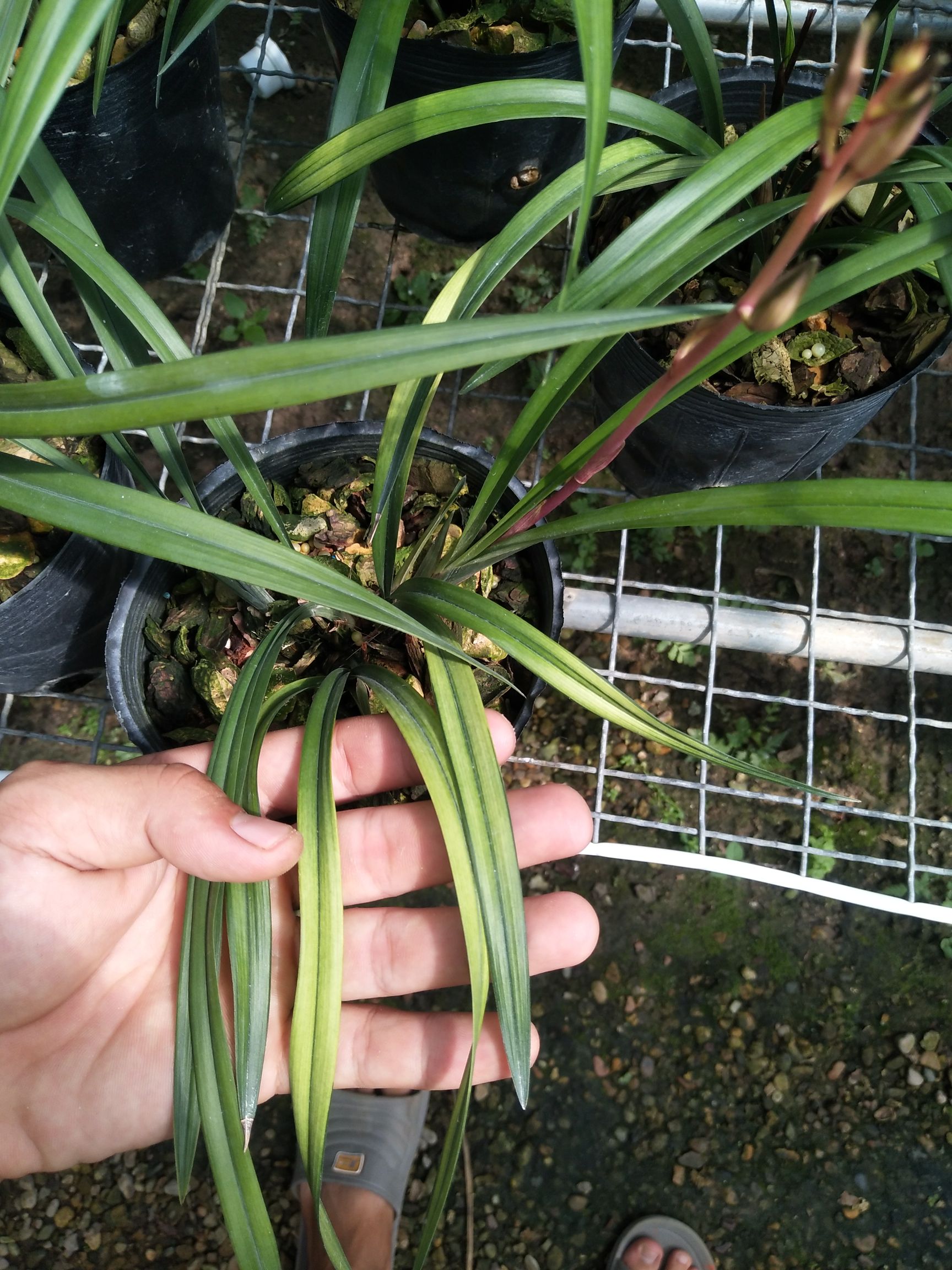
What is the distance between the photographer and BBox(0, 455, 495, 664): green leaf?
1.78 feet

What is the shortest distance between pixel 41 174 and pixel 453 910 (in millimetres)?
751

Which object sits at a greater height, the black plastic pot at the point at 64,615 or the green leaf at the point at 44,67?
the green leaf at the point at 44,67

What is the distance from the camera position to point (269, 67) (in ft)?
4.44

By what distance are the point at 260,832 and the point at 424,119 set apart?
0.55m

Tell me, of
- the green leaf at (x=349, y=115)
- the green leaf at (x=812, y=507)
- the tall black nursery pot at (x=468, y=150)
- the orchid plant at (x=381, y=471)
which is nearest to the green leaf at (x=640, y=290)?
the orchid plant at (x=381, y=471)

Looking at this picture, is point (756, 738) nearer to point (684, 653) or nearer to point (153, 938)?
point (684, 653)

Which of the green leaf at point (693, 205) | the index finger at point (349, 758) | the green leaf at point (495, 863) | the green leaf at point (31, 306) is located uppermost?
the green leaf at point (693, 205)

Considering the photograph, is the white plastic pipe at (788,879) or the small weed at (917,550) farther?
the small weed at (917,550)

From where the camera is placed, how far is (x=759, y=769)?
68 cm

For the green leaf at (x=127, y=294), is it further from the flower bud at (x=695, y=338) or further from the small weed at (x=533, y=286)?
the small weed at (x=533, y=286)

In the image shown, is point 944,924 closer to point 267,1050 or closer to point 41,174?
point 267,1050

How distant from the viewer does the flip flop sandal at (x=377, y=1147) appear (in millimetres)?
1404

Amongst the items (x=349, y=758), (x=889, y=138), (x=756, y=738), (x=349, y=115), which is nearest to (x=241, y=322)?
(x=349, y=115)

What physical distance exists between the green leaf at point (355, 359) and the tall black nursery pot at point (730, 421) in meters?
0.39
